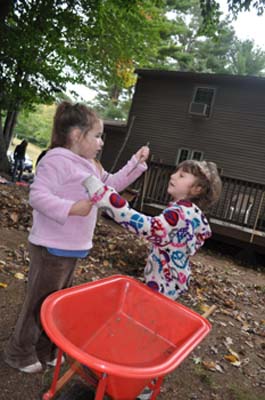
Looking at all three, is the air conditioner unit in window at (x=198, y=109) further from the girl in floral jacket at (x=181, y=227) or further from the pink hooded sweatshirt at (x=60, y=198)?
the pink hooded sweatshirt at (x=60, y=198)

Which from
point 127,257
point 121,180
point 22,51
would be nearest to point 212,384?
point 121,180

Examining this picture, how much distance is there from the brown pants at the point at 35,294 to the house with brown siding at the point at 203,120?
1255cm

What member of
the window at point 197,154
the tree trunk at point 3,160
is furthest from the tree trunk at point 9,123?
the window at point 197,154

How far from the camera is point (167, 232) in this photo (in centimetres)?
191

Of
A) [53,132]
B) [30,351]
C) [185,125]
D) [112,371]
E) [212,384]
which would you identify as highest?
[185,125]

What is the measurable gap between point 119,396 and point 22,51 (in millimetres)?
15015

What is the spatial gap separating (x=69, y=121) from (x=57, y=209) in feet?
1.89

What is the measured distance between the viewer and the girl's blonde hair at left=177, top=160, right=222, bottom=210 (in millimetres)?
2174

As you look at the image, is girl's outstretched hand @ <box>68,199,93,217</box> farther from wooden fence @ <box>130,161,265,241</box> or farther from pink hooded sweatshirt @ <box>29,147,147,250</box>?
wooden fence @ <box>130,161,265,241</box>

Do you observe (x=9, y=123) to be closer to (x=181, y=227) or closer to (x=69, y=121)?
(x=69, y=121)

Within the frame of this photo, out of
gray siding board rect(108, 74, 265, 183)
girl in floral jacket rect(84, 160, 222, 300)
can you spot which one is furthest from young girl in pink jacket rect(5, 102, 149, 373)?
gray siding board rect(108, 74, 265, 183)

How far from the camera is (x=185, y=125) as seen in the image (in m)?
17.2

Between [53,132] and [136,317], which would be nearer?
[136,317]

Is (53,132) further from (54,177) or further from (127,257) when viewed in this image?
(127,257)
